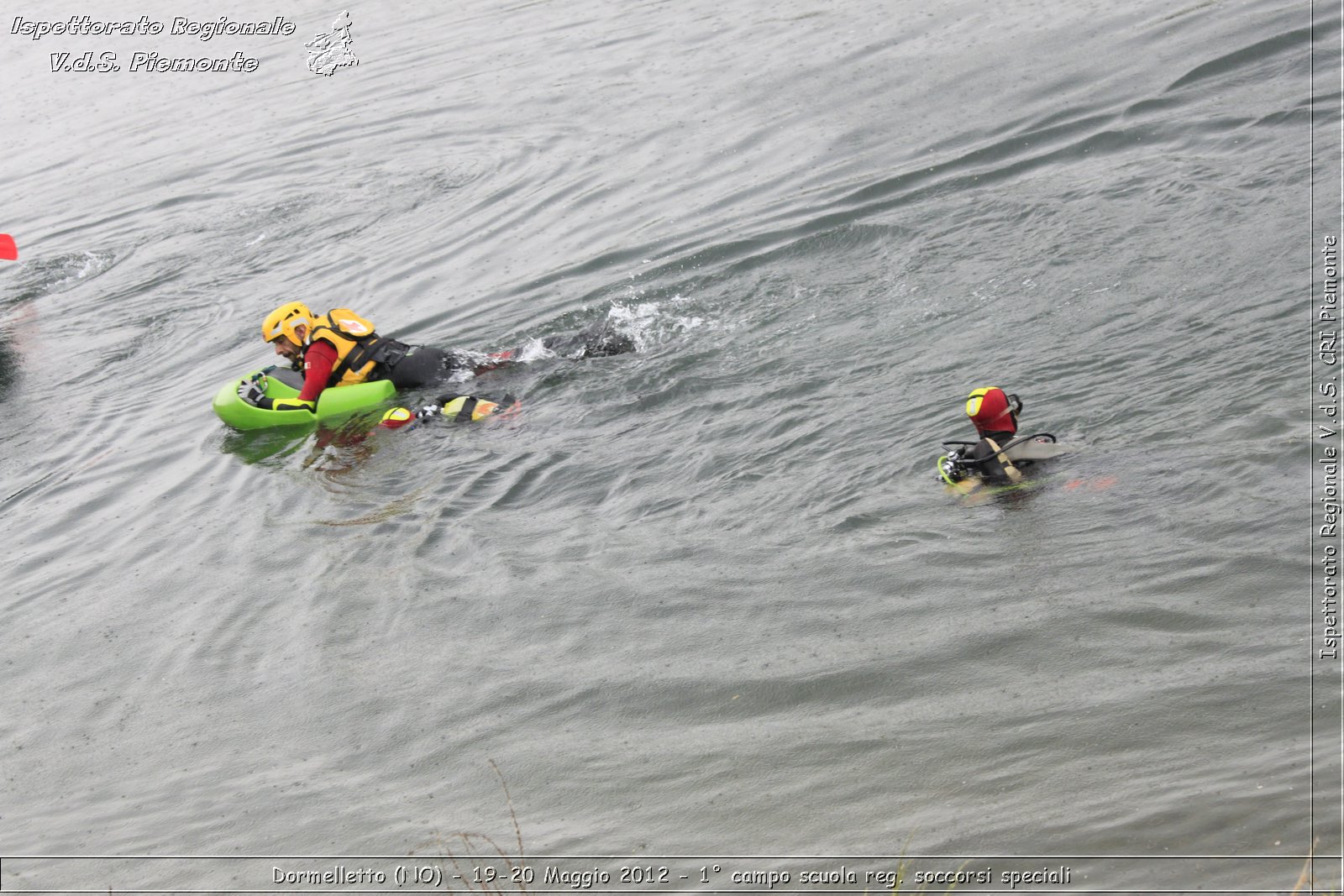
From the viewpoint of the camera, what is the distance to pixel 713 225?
12.9 m

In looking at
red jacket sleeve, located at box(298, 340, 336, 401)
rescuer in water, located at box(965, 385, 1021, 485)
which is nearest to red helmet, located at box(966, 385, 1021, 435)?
rescuer in water, located at box(965, 385, 1021, 485)

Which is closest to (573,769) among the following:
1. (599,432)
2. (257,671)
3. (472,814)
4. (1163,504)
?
(472,814)

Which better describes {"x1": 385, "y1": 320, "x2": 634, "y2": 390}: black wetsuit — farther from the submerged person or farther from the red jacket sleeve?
the red jacket sleeve

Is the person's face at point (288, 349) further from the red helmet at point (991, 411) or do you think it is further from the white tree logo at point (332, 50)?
the white tree logo at point (332, 50)

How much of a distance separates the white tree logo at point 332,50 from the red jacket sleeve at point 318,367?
47.2ft

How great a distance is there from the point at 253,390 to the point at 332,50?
625 inches

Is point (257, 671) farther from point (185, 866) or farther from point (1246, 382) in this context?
point (1246, 382)

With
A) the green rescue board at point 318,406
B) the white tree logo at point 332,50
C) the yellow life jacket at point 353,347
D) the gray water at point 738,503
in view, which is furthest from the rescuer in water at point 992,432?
the white tree logo at point 332,50

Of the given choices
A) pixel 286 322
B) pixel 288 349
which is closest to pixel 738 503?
pixel 286 322

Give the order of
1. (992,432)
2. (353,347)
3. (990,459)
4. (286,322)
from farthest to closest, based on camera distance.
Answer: (353,347), (286,322), (992,432), (990,459)

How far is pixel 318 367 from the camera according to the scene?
34.6 ft

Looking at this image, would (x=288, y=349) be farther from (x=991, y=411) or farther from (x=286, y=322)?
(x=991, y=411)

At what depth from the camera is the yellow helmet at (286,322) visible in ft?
33.5

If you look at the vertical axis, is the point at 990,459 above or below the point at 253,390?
below
